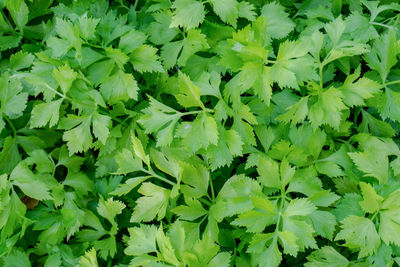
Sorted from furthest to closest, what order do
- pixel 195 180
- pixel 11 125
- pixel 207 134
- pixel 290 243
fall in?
1. pixel 11 125
2. pixel 195 180
3. pixel 207 134
4. pixel 290 243

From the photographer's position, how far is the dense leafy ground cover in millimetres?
1337

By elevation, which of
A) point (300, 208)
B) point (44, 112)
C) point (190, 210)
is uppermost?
point (44, 112)

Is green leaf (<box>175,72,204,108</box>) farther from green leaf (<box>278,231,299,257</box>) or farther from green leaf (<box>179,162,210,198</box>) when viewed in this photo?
green leaf (<box>278,231,299,257</box>)

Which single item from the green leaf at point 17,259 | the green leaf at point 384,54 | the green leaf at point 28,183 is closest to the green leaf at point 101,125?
the green leaf at point 28,183

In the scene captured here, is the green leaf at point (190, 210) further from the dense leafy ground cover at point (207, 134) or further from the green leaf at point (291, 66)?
the green leaf at point (291, 66)

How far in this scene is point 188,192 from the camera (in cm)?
148

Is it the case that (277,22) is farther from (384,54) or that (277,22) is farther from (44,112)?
(44,112)

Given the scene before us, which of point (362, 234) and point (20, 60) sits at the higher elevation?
point (20, 60)

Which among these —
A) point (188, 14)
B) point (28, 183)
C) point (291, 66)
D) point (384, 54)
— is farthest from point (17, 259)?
point (384, 54)

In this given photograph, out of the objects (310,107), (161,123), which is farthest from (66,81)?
(310,107)

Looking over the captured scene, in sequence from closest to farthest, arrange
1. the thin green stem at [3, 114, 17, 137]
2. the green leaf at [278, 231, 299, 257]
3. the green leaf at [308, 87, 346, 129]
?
the green leaf at [278, 231, 299, 257], the green leaf at [308, 87, 346, 129], the thin green stem at [3, 114, 17, 137]

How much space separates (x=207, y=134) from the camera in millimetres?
1380

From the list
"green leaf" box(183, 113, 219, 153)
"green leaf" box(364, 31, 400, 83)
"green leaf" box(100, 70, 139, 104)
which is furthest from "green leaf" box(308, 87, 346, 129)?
"green leaf" box(100, 70, 139, 104)

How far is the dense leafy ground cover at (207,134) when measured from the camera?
1.34 m
